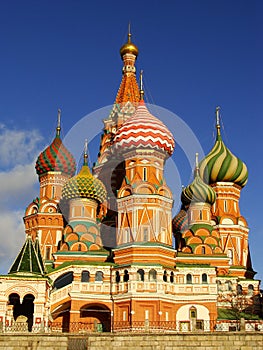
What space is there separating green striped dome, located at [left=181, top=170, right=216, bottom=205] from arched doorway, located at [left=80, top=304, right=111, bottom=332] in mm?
10478

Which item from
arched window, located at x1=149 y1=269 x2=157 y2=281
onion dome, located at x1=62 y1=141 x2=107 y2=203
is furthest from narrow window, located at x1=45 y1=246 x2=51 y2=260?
arched window, located at x1=149 y1=269 x2=157 y2=281

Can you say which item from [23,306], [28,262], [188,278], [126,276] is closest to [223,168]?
[188,278]

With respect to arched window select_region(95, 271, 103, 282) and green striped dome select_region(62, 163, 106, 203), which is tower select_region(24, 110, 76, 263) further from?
arched window select_region(95, 271, 103, 282)

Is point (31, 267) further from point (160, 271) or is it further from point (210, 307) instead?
point (210, 307)

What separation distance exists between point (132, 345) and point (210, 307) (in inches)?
491

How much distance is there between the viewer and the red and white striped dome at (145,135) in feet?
113

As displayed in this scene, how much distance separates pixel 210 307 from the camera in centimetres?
3153

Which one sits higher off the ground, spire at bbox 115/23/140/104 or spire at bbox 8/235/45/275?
spire at bbox 115/23/140/104

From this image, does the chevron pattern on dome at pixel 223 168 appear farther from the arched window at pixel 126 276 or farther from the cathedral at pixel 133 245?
the arched window at pixel 126 276

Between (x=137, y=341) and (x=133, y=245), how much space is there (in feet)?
37.3

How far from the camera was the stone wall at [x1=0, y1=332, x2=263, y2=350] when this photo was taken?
1975 cm

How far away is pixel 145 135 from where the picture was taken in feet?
113

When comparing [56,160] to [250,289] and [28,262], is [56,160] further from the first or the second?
[250,289]

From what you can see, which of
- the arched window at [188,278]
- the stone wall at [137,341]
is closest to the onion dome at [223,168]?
the arched window at [188,278]
